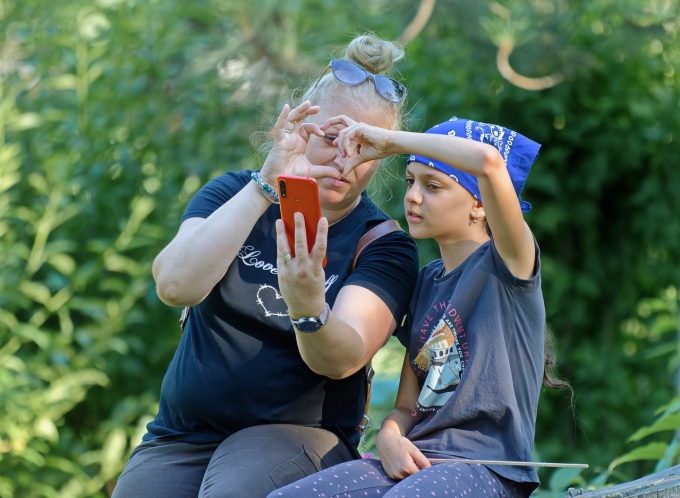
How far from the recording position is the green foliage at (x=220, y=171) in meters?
4.61

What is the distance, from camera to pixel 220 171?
5.04 m

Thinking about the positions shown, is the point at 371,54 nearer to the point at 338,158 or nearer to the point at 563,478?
the point at 338,158

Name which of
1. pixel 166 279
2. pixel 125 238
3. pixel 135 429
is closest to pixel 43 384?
pixel 135 429

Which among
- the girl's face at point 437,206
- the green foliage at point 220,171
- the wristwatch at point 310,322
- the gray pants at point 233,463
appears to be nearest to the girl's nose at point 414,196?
the girl's face at point 437,206

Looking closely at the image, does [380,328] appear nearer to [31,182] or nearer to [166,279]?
[166,279]

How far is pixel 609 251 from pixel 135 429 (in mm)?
2733

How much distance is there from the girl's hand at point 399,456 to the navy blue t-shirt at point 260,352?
0.30 m

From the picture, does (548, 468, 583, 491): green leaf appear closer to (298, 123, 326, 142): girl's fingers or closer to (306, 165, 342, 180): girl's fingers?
(306, 165, 342, 180): girl's fingers

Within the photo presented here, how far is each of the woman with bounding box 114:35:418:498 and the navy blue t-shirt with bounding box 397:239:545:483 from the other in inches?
8.8

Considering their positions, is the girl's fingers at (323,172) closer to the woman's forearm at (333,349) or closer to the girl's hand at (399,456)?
the woman's forearm at (333,349)

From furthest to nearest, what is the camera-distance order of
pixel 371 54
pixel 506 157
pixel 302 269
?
pixel 371 54
pixel 506 157
pixel 302 269

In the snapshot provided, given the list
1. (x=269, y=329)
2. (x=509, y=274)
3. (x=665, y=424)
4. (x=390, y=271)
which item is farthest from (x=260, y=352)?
(x=665, y=424)

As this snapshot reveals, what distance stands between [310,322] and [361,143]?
45 centimetres

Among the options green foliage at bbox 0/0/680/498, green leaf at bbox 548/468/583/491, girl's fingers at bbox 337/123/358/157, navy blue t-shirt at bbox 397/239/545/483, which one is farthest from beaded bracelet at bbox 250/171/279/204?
green foliage at bbox 0/0/680/498
